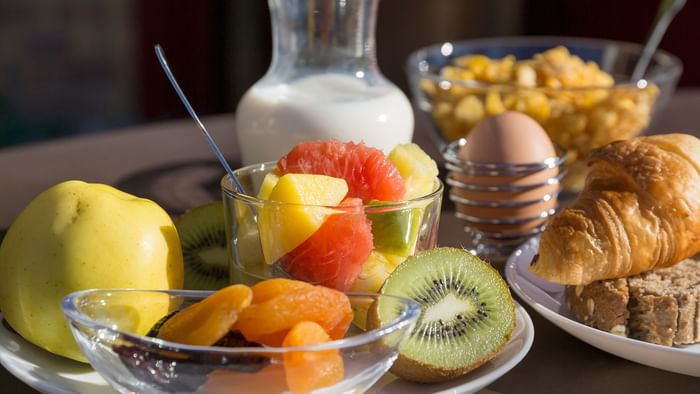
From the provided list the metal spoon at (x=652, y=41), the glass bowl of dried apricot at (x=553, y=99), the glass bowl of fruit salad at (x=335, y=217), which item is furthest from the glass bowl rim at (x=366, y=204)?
the metal spoon at (x=652, y=41)

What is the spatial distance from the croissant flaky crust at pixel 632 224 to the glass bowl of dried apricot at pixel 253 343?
0.78ft

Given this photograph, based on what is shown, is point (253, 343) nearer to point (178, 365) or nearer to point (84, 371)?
point (178, 365)

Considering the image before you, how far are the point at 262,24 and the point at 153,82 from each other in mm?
408

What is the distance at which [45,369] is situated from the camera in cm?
70

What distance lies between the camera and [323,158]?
2.50 ft

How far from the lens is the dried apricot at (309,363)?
58 centimetres

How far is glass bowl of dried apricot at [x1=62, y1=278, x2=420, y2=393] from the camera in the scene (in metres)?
0.58

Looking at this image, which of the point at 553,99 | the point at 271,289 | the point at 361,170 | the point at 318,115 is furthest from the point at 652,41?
the point at 271,289

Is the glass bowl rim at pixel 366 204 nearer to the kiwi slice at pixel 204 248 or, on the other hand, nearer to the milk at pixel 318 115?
the kiwi slice at pixel 204 248

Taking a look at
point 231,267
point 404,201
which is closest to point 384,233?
point 404,201

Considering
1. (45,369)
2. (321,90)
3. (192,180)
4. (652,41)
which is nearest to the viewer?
(45,369)

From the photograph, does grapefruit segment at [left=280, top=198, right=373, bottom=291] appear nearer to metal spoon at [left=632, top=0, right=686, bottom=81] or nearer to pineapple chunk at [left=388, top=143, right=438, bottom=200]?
pineapple chunk at [left=388, top=143, right=438, bottom=200]

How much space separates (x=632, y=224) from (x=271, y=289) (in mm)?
379

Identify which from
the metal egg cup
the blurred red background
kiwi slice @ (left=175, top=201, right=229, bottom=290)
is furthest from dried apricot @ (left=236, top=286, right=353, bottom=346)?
the blurred red background
